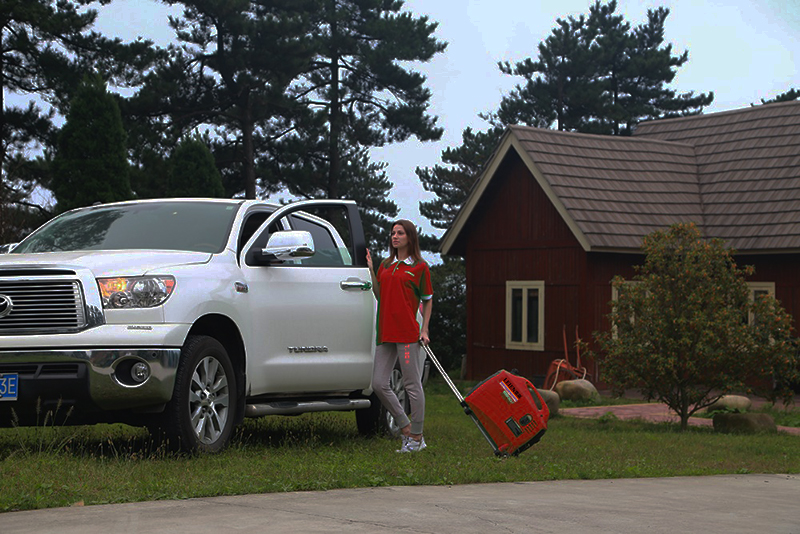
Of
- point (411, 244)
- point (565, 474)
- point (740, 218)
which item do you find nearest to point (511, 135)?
point (740, 218)

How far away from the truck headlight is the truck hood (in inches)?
2.5

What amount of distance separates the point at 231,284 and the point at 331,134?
35.0 m

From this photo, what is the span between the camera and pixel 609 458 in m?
10.3

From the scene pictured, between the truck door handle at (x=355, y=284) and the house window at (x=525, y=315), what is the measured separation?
49.7 ft

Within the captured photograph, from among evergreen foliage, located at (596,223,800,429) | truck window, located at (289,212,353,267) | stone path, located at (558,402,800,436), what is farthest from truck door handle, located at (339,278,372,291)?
stone path, located at (558,402,800,436)

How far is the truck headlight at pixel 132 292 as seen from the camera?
8.23 metres

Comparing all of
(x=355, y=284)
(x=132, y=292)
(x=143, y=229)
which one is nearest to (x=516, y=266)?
(x=355, y=284)

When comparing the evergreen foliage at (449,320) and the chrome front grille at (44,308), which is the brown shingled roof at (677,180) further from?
the chrome front grille at (44,308)

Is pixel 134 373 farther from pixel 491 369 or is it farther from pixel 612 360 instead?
pixel 491 369

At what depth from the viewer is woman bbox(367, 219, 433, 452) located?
980cm

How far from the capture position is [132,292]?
826cm

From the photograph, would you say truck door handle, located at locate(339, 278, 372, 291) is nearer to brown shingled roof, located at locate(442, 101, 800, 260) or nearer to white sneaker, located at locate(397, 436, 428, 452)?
white sneaker, located at locate(397, 436, 428, 452)

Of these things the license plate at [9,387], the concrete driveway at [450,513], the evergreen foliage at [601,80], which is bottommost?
the concrete driveway at [450,513]

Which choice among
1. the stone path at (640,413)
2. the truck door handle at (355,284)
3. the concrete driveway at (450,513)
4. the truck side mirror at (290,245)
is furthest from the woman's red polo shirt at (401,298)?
the stone path at (640,413)
